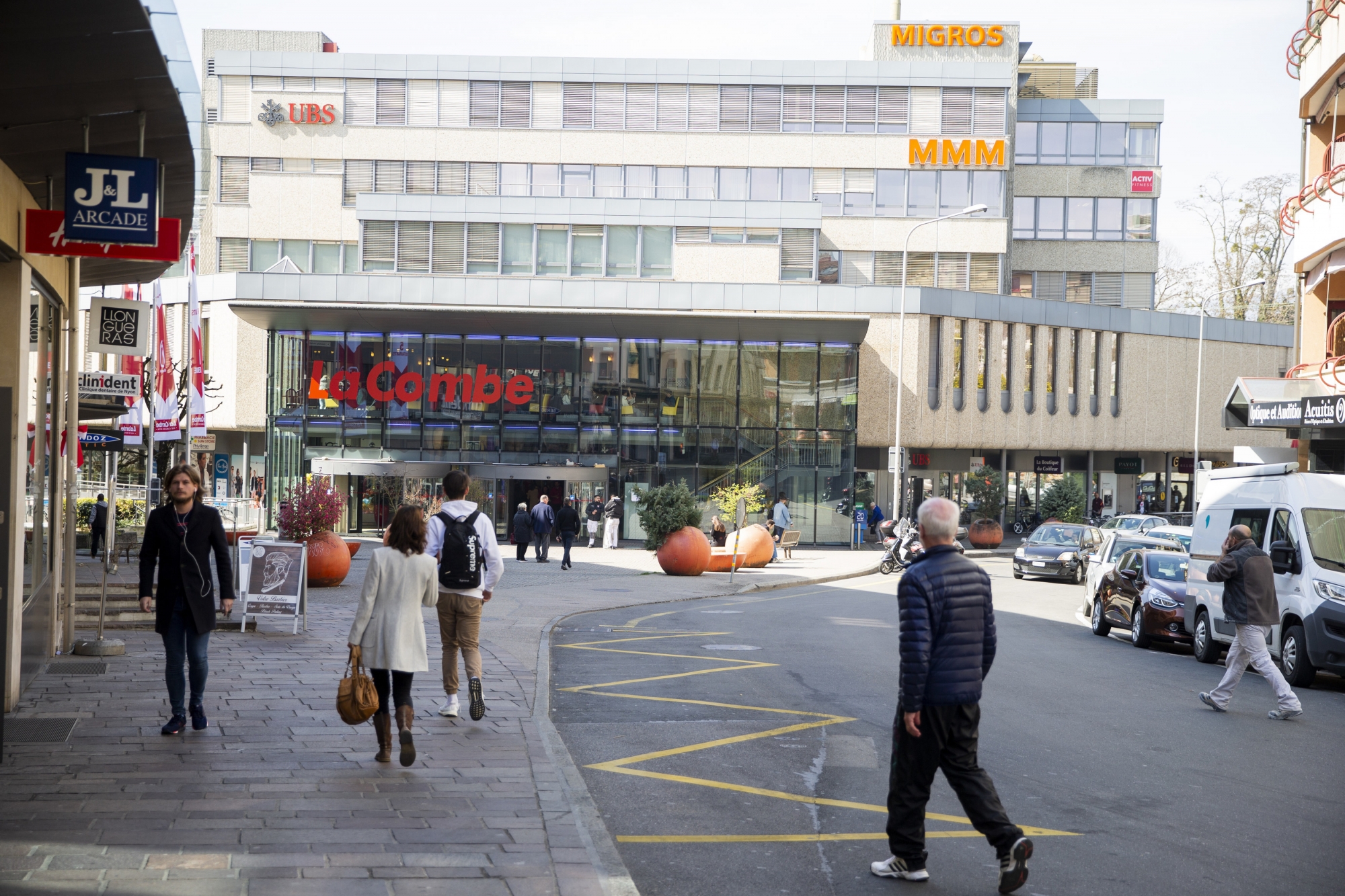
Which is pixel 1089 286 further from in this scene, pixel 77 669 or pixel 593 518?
pixel 77 669

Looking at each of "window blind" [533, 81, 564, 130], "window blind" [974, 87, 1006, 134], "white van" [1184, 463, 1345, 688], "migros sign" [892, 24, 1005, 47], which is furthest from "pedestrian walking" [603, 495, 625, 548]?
"migros sign" [892, 24, 1005, 47]

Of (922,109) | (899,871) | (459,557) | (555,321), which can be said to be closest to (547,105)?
(555,321)

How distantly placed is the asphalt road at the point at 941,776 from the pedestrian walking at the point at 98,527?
1619 centimetres

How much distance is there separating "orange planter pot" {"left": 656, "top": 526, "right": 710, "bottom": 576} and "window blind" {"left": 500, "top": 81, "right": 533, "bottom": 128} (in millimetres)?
25785

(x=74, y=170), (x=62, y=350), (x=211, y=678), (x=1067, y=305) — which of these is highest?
(x=1067, y=305)

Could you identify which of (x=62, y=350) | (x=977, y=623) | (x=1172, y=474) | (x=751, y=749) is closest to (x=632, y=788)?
(x=751, y=749)

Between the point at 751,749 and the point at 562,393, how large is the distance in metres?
32.3

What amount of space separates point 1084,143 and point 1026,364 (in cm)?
1461

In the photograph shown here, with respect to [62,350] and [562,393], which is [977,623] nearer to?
[62,350]

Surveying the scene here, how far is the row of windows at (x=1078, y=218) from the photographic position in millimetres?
54781

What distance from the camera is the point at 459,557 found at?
941 cm

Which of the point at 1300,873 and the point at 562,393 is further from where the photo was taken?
the point at 562,393

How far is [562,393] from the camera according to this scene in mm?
40812

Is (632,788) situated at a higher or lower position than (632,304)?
lower
